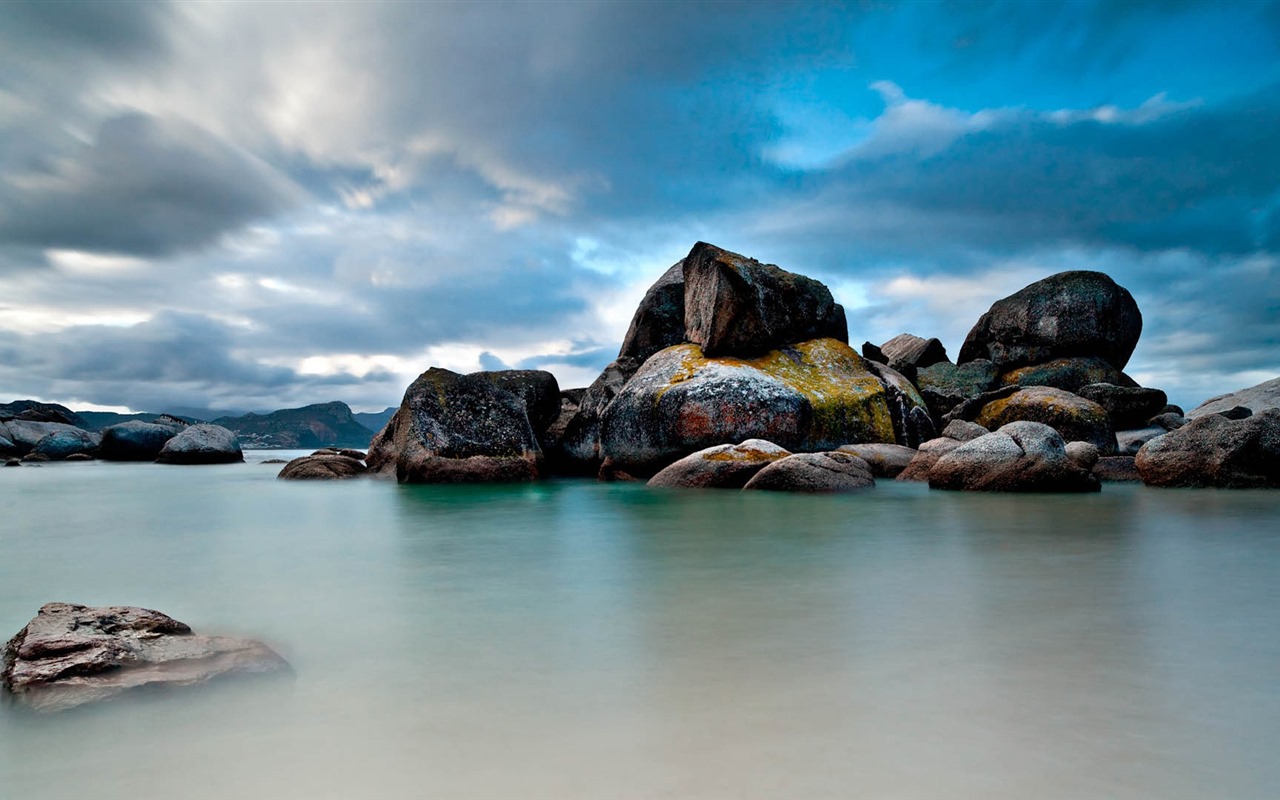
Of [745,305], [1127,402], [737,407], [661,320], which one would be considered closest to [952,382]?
[1127,402]

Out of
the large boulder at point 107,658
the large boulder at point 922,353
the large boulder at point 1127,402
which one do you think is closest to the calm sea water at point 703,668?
the large boulder at point 107,658

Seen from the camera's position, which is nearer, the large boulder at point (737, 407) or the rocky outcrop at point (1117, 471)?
the rocky outcrop at point (1117, 471)

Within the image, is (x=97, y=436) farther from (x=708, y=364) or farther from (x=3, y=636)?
(x=3, y=636)

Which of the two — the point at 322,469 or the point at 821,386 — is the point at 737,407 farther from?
the point at 322,469

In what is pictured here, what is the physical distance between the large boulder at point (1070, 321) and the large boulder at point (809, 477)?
10.5 m

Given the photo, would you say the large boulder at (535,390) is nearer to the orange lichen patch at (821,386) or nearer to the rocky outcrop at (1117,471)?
the orange lichen patch at (821,386)

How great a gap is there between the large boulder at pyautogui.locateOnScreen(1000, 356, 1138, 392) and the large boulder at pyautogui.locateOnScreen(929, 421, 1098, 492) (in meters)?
8.25

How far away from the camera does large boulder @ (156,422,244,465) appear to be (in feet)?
74.9

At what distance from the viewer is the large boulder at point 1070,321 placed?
17281 mm

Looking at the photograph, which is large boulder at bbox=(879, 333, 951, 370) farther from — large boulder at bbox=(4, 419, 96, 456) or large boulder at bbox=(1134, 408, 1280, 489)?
large boulder at bbox=(4, 419, 96, 456)

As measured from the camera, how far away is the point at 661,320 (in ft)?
53.8

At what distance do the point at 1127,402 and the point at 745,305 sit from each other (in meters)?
8.77

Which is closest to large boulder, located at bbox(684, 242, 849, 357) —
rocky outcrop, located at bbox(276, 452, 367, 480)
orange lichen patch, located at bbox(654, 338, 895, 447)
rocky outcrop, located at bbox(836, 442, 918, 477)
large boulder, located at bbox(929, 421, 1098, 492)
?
orange lichen patch, located at bbox(654, 338, 895, 447)

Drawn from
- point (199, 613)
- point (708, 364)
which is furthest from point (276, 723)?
point (708, 364)
